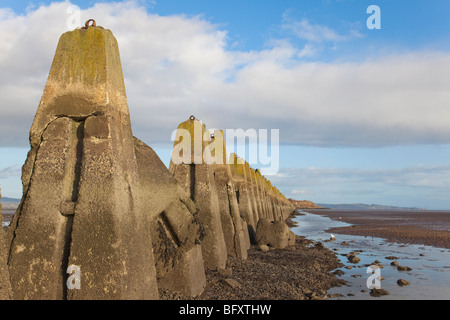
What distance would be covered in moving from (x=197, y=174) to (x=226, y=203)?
299cm

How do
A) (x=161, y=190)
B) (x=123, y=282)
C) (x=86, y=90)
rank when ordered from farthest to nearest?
1. (x=161, y=190)
2. (x=86, y=90)
3. (x=123, y=282)

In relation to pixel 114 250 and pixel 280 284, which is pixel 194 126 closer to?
pixel 280 284

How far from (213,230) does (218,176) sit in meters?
3.80

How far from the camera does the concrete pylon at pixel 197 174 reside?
10.9 m

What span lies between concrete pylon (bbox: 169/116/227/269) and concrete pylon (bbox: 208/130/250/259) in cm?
214

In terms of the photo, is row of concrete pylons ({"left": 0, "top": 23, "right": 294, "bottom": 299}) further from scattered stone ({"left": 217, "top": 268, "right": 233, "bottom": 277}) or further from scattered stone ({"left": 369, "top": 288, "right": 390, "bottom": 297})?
scattered stone ({"left": 369, "top": 288, "right": 390, "bottom": 297})

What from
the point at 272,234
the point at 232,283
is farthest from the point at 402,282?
the point at 272,234

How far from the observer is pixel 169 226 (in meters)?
7.94

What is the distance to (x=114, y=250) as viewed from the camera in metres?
5.26

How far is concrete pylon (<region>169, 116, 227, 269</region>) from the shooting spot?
10.9m

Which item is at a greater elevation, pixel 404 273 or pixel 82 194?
pixel 82 194

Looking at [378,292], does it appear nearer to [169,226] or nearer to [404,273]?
[404,273]
